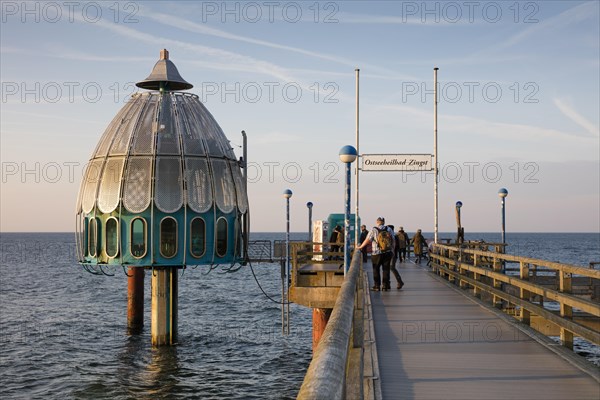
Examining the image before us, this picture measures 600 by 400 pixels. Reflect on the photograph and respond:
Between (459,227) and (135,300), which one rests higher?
(459,227)

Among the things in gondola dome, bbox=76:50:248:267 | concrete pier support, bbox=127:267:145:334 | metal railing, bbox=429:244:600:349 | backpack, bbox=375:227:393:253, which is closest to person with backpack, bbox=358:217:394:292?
backpack, bbox=375:227:393:253

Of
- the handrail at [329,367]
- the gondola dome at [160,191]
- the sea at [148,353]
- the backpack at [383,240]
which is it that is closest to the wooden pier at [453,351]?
the handrail at [329,367]

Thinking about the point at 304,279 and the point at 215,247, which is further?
the point at 215,247

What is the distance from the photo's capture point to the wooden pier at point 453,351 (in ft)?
18.5

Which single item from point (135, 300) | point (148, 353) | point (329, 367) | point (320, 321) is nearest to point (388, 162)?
point (320, 321)

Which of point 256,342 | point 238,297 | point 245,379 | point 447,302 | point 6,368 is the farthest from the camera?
point 238,297

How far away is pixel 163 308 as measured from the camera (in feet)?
90.4

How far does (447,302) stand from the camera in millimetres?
15898

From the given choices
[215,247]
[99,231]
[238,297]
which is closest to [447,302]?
[215,247]

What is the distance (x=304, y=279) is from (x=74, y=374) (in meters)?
9.54

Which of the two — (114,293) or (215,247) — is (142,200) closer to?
(215,247)

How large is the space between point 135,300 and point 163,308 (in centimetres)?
804

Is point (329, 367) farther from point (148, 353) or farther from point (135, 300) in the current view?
point (135, 300)

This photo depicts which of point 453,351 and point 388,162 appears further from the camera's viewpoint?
point 388,162
